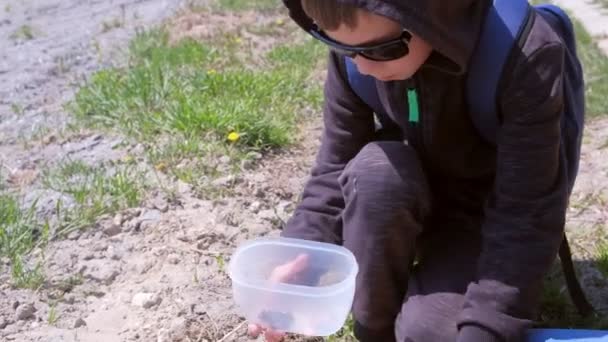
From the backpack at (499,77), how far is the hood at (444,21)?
0.04 m

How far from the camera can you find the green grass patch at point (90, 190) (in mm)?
2666

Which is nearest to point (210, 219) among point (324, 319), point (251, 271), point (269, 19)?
point (251, 271)

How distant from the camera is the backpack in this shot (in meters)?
1.70

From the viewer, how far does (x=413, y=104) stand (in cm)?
191

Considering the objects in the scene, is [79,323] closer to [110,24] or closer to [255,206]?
[255,206]

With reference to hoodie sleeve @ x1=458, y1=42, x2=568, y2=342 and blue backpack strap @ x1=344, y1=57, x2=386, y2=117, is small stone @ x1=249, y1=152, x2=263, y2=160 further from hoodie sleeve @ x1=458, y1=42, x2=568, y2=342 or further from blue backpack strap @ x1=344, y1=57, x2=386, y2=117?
hoodie sleeve @ x1=458, y1=42, x2=568, y2=342

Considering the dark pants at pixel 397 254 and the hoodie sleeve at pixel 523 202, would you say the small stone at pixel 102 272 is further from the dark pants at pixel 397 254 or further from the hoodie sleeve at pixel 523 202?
the hoodie sleeve at pixel 523 202

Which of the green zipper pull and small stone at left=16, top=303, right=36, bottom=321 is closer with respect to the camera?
the green zipper pull

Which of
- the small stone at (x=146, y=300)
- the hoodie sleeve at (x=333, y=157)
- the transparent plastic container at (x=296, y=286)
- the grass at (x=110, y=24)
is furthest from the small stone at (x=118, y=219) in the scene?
the grass at (x=110, y=24)

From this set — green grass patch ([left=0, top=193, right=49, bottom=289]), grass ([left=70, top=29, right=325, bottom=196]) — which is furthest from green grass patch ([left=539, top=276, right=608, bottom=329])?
green grass patch ([left=0, top=193, right=49, bottom=289])

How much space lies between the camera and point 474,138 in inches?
76.2

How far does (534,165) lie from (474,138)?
9.5 inches

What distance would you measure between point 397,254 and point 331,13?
0.56 meters

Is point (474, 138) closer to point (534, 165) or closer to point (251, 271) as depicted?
point (534, 165)
